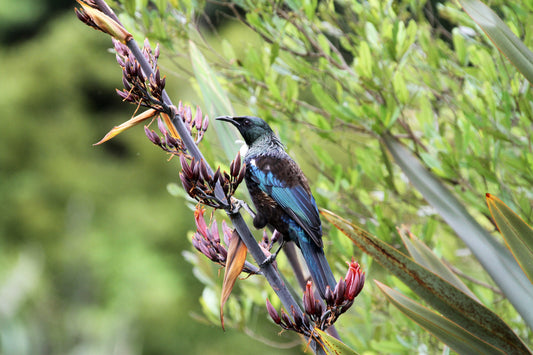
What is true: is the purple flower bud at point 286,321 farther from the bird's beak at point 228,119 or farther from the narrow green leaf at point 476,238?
the narrow green leaf at point 476,238

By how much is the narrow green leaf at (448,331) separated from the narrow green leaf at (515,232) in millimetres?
167

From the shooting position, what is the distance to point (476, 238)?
1.18 meters

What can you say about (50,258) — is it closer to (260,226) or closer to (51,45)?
(51,45)

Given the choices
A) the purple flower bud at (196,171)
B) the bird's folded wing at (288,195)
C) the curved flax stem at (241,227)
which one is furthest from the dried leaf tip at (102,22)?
the bird's folded wing at (288,195)

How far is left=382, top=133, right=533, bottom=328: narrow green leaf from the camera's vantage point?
109 centimetres

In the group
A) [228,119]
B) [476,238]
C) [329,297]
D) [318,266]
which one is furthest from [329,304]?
[476,238]

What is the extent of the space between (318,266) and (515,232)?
37cm

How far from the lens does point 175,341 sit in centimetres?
711

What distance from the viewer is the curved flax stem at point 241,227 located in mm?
676

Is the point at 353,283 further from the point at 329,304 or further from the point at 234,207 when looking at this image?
the point at 234,207

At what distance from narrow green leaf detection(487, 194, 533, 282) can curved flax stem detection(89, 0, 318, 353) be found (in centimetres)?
39

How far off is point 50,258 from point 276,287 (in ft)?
24.5

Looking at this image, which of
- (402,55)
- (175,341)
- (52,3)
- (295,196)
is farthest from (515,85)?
(52,3)

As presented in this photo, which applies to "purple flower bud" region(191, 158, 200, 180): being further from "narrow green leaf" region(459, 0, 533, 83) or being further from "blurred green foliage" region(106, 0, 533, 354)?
"blurred green foliage" region(106, 0, 533, 354)
